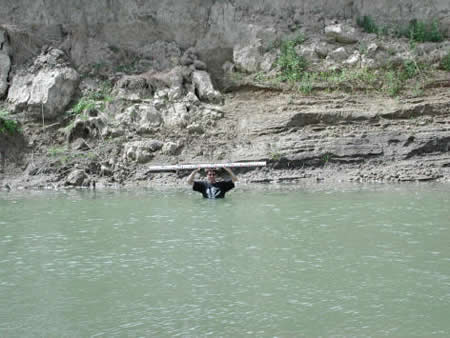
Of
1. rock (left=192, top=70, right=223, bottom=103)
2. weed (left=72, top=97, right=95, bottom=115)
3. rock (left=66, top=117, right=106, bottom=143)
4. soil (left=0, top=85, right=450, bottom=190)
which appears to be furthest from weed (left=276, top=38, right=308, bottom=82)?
weed (left=72, top=97, right=95, bottom=115)

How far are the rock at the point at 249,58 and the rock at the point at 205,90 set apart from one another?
4.69 ft

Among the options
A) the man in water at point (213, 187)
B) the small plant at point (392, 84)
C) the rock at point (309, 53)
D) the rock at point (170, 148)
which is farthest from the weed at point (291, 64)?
the man in water at point (213, 187)

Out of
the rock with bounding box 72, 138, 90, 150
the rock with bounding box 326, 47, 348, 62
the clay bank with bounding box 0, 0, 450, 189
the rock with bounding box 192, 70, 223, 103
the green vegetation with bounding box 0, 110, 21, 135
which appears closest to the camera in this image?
the clay bank with bounding box 0, 0, 450, 189

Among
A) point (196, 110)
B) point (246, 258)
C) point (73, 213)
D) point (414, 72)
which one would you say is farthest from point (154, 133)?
point (246, 258)

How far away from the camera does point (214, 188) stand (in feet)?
44.4

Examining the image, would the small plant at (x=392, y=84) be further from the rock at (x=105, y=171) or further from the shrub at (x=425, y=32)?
the rock at (x=105, y=171)

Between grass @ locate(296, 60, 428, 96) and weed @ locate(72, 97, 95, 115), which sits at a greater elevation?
grass @ locate(296, 60, 428, 96)

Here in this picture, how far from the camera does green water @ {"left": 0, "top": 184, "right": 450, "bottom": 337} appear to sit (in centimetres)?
532

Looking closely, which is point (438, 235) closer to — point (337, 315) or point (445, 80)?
point (337, 315)

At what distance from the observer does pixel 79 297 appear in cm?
617

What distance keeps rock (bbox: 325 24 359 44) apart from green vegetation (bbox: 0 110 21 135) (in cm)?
1104

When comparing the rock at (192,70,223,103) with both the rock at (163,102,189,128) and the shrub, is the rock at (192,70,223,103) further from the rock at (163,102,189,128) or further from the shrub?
the shrub

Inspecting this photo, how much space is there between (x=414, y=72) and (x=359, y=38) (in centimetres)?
253

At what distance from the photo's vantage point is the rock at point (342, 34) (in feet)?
68.0
